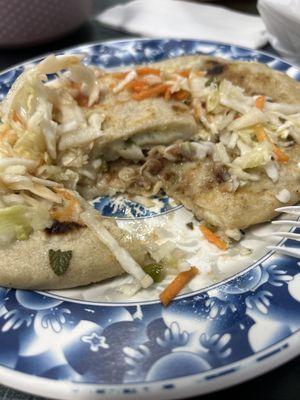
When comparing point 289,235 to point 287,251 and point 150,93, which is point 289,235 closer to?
point 287,251

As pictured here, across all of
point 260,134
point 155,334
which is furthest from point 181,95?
point 155,334

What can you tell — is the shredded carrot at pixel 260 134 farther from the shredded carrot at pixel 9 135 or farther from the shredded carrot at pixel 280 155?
the shredded carrot at pixel 9 135

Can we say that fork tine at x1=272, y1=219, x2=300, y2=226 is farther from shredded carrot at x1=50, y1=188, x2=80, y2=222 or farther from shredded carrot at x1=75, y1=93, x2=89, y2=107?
shredded carrot at x1=75, y1=93, x2=89, y2=107

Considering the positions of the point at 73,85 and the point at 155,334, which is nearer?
the point at 155,334

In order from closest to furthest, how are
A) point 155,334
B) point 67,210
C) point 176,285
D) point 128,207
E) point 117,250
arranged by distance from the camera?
point 155,334 < point 176,285 < point 117,250 < point 67,210 < point 128,207

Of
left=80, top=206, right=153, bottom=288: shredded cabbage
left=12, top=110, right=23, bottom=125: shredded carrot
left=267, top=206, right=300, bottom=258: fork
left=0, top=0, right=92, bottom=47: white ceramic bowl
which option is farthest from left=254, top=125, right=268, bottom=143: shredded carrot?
left=0, top=0, right=92, bottom=47: white ceramic bowl

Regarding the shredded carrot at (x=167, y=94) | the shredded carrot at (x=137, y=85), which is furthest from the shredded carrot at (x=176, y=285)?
the shredded carrot at (x=137, y=85)
